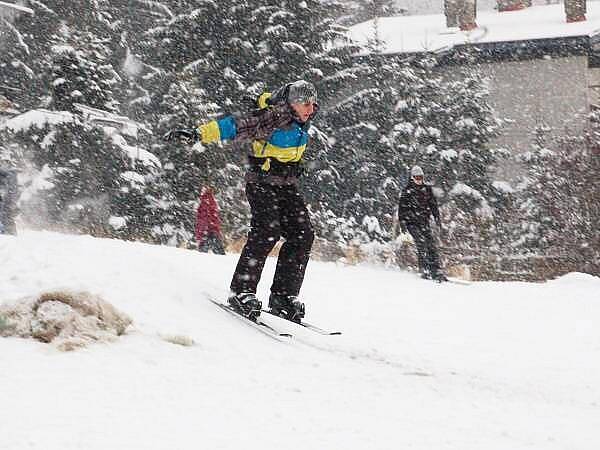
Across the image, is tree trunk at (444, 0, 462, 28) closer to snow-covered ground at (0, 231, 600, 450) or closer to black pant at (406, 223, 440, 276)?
black pant at (406, 223, 440, 276)


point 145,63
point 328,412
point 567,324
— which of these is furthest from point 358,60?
Answer: point 328,412

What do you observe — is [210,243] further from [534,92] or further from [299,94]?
[534,92]

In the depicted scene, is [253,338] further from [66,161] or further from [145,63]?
[145,63]

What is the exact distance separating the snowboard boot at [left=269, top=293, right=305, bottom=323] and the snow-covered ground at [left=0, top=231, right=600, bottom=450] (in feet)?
1.10

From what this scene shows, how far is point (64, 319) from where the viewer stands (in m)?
4.38

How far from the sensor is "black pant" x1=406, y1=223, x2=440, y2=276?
11.2 metres

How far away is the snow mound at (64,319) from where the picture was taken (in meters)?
4.31

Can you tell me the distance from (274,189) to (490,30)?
28320 millimetres

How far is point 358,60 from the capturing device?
25938mm

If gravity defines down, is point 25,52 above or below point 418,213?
above

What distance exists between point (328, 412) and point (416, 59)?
23274mm

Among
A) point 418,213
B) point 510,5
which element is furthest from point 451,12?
point 418,213

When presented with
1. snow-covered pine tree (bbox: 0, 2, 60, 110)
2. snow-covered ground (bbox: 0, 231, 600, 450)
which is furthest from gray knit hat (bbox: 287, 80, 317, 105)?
snow-covered pine tree (bbox: 0, 2, 60, 110)

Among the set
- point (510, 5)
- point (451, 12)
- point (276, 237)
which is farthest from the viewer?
point (510, 5)
